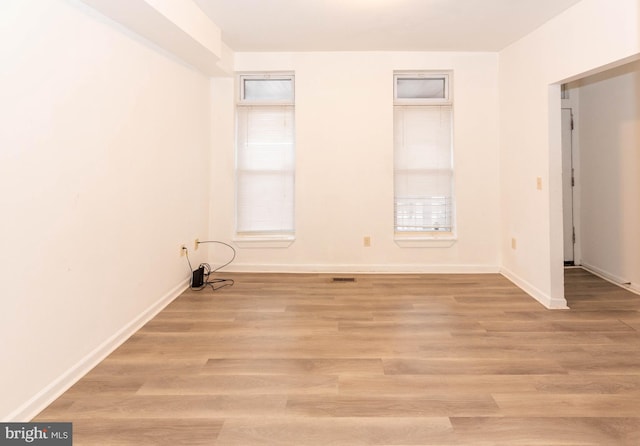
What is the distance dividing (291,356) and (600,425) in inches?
65.1

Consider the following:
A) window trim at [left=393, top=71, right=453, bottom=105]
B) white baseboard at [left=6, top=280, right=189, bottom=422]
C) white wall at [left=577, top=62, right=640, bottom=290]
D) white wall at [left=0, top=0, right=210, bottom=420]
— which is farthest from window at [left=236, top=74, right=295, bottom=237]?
white wall at [left=577, top=62, right=640, bottom=290]

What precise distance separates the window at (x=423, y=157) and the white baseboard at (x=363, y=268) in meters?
0.44

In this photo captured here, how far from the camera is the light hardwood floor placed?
160 cm

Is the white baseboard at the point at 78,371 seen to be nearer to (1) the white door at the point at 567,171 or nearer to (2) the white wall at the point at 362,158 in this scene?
(2) the white wall at the point at 362,158

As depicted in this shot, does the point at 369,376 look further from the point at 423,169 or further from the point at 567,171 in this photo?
the point at 567,171

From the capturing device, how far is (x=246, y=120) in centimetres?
436

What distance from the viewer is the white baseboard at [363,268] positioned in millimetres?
4293

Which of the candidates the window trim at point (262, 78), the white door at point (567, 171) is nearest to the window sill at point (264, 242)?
the window trim at point (262, 78)

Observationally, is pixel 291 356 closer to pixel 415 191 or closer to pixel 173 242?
pixel 173 242

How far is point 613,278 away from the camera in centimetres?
389

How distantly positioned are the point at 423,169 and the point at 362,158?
2.62ft

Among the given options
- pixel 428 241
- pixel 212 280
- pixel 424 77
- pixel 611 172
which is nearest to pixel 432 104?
pixel 424 77

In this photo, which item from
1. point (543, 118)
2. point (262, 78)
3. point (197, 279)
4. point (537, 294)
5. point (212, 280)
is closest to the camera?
point (543, 118)

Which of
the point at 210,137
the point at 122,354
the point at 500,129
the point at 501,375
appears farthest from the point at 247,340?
the point at 500,129
